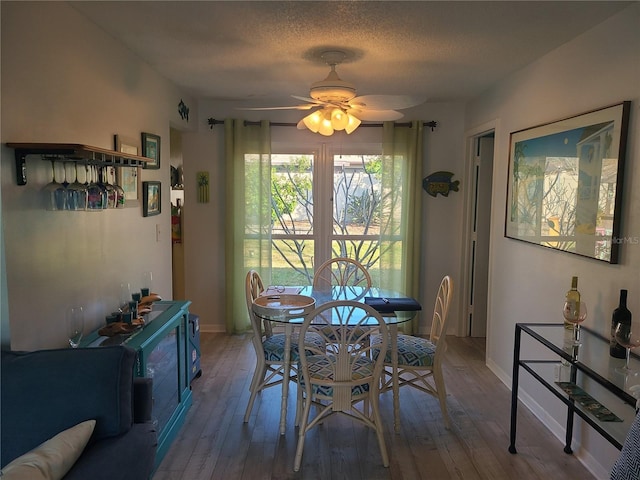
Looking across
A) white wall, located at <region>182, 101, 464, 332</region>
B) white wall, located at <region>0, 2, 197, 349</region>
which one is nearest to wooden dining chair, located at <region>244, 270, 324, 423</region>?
white wall, located at <region>0, 2, 197, 349</region>

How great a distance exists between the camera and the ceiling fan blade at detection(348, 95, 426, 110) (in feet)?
8.78

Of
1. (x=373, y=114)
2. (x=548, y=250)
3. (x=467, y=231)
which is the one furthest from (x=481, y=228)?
(x=373, y=114)

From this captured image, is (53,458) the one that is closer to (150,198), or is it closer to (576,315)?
(150,198)

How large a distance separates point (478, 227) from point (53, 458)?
408 centimetres

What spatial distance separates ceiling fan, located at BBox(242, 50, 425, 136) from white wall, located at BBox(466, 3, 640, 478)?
93cm

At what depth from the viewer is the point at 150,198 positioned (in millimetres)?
3371

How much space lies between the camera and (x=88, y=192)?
2.22m

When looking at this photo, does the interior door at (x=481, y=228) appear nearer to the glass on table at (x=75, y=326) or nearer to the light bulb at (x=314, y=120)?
the light bulb at (x=314, y=120)

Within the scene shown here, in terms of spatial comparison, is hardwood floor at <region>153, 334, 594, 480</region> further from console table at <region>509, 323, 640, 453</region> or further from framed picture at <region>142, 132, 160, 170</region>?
framed picture at <region>142, 132, 160, 170</region>

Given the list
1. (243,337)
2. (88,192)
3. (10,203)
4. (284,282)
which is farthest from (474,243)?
(10,203)

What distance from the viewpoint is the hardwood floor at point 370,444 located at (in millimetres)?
2449

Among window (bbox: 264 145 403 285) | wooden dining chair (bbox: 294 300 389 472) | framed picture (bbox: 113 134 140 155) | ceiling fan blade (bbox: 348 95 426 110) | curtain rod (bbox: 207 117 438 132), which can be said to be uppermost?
curtain rod (bbox: 207 117 438 132)

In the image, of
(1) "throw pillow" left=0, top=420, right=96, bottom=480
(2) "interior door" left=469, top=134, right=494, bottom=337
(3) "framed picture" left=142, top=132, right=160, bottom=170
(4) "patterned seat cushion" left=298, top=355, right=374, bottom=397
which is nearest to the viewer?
(1) "throw pillow" left=0, top=420, right=96, bottom=480

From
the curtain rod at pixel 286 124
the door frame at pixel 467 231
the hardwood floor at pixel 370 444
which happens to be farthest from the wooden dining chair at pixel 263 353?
the door frame at pixel 467 231
